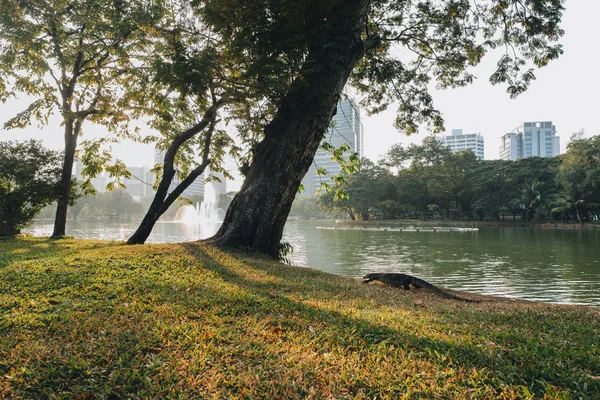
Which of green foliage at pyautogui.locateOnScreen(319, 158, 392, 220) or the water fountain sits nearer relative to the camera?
green foliage at pyautogui.locateOnScreen(319, 158, 392, 220)

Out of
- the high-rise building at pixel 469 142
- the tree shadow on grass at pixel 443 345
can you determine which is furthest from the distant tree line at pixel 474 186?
the high-rise building at pixel 469 142

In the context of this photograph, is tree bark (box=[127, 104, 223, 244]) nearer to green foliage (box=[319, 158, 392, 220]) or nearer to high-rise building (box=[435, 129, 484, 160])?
green foliage (box=[319, 158, 392, 220])

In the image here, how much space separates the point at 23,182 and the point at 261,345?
14735 millimetres

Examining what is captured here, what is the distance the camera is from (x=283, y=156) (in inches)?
332

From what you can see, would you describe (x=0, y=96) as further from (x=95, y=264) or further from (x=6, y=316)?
(x=6, y=316)

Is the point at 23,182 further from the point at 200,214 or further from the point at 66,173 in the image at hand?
the point at 200,214

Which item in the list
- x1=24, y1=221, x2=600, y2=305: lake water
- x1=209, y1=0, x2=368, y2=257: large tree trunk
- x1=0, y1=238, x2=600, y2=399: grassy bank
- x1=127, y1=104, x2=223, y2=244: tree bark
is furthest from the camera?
x1=24, y1=221, x2=600, y2=305: lake water

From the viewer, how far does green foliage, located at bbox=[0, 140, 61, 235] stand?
42.9 ft

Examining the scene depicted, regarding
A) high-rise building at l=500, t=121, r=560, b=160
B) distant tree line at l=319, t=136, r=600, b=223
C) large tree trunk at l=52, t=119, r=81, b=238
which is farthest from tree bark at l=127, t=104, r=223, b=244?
high-rise building at l=500, t=121, r=560, b=160

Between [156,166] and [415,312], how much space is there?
11168mm

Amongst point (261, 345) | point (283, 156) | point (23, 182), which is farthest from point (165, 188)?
point (261, 345)

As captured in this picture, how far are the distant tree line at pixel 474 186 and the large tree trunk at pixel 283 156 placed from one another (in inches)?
1464

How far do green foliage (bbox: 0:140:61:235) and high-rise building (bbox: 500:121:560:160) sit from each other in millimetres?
188200

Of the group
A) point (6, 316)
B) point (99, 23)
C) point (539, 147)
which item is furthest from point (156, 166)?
point (539, 147)
